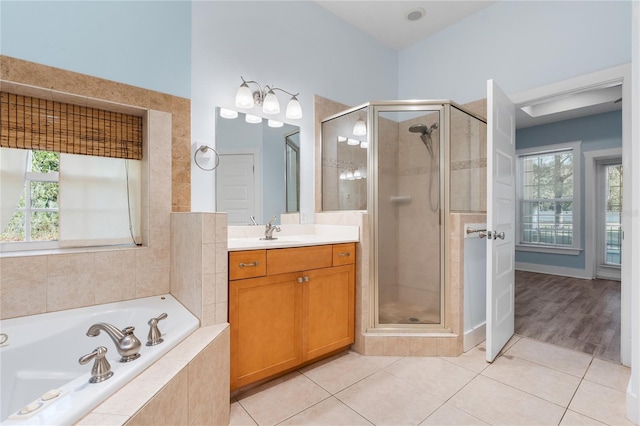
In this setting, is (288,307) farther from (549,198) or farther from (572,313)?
(549,198)

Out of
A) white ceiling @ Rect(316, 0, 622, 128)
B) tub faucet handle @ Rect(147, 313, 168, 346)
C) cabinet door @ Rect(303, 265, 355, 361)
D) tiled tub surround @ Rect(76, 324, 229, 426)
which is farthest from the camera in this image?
white ceiling @ Rect(316, 0, 622, 128)

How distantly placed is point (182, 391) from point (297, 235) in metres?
1.55

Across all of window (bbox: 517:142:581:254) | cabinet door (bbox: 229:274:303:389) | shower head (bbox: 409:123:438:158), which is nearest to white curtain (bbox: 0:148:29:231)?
cabinet door (bbox: 229:274:303:389)

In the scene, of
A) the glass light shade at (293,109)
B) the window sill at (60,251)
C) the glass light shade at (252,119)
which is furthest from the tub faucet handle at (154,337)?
the glass light shade at (293,109)

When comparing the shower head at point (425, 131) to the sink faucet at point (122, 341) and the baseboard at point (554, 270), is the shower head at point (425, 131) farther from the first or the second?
the baseboard at point (554, 270)

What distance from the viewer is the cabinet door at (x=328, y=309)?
1959 millimetres

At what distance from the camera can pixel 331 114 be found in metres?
2.87

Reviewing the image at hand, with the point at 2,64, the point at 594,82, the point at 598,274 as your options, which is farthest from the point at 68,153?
the point at 598,274

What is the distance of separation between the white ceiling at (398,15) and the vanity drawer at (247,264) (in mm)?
2496

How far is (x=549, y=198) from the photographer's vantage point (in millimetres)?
5164

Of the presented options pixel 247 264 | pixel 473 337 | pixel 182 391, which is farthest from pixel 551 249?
pixel 182 391

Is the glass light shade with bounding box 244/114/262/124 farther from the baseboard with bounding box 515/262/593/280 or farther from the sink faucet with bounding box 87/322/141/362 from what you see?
the baseboard with bounding box 515/262/593/280

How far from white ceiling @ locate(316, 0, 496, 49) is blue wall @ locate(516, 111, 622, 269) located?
10.9ft

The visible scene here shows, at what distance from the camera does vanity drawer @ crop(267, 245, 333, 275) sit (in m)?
1.79
